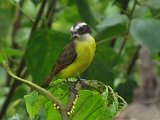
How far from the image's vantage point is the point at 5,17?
14.6 ft

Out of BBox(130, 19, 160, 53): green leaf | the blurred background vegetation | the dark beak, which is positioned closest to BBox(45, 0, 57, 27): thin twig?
the blurred background vegetation

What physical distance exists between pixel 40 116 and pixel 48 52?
1.83 m

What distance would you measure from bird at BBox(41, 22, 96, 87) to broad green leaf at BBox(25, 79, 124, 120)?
3.13 feet

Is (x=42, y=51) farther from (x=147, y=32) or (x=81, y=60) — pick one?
(x=147, y=32)

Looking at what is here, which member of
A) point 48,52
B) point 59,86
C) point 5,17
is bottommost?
point 5,17

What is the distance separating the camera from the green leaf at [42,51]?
307cm

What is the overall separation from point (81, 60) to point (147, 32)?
0.35 meters

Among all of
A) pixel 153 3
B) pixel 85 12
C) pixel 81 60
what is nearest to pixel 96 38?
pixel 85 12

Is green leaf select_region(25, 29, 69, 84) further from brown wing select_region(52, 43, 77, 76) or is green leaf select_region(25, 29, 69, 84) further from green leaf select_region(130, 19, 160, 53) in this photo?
green leaf select_region(130, 19, 160, 53)

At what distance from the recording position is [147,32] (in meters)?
2.56

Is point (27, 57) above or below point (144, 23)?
below

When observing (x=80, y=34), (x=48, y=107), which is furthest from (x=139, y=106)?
(x=80, y=34)

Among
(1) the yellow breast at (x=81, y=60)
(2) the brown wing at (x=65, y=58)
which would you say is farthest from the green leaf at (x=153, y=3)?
(2) the brown wing at (x=65, y=58)

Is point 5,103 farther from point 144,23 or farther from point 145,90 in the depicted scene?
point 145,90
